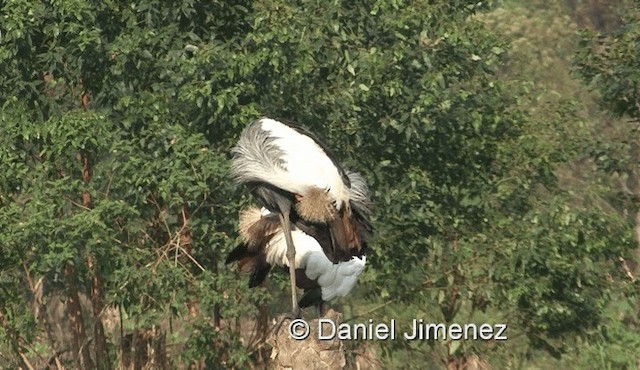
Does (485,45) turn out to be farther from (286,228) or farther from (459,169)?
(286,228)

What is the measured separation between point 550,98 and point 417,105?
9.83m

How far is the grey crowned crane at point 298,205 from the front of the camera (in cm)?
735

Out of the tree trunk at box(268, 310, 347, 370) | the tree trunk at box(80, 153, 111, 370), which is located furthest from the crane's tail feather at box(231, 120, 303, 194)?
the tree trunk at box(80, 153, 111, 370)

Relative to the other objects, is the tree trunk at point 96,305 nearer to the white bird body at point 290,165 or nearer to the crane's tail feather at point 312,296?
the crane's tail feather at point 312,296

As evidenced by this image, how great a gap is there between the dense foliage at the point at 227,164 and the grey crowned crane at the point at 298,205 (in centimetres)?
293

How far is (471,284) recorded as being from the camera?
1335 centimetres

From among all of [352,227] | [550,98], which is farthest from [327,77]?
[550,98]

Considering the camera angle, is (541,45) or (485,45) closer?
(485,45)

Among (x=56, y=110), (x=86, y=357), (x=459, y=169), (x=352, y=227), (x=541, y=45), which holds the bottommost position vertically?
(x=541, y=45)

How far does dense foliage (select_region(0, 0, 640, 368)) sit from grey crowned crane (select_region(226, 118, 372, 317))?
293 centimetres

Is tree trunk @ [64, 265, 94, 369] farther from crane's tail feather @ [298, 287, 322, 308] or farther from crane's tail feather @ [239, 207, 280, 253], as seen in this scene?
crane's tail feather @ [239, 207, 280, 253]

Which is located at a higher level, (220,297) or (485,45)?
(485,45)

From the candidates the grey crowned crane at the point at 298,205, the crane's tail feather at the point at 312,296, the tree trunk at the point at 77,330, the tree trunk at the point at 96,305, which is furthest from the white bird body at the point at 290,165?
the tree trunk at the point at 77,330

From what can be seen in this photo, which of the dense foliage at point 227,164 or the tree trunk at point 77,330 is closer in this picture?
the dense foliage at point 227,164
